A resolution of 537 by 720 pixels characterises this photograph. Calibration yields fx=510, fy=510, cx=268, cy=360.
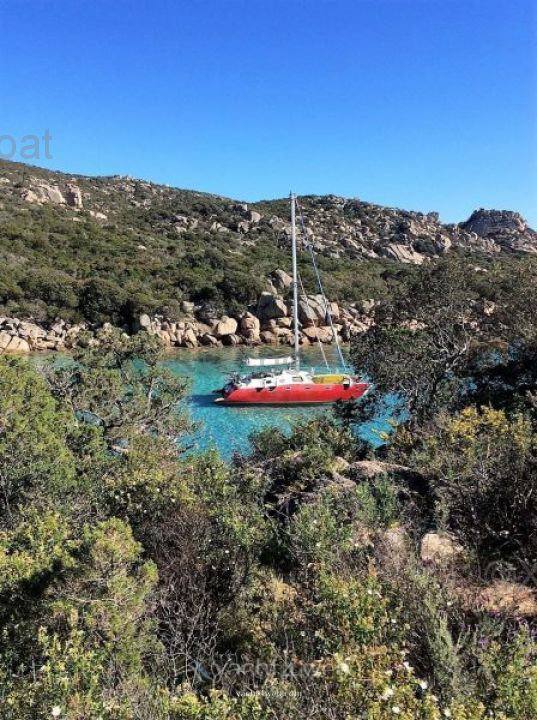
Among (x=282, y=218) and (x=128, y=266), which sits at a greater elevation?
(x=282, y=218)

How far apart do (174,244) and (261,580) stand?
47.4 metres

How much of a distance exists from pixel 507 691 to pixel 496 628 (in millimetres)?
1409

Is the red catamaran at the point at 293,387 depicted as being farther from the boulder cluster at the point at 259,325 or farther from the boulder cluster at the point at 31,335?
the boulder cluster at the point at 259,325

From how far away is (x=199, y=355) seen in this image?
3244 cm

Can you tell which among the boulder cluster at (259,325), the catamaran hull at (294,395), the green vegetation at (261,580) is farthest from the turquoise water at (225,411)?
the green vegetation at (261,580)

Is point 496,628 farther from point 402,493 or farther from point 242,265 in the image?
point 242,265

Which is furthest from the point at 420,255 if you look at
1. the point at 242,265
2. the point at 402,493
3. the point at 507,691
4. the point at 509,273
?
the point at 507,691

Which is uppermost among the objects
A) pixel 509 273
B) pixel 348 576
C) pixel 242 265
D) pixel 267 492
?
pixel 242 265

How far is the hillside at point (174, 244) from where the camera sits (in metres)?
36.2

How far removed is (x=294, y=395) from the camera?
21125 mm

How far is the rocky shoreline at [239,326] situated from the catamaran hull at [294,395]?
39.6 feet

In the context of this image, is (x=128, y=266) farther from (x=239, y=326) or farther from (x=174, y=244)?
(x=239, y=326)

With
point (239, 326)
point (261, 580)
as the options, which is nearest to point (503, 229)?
point (239, 326)

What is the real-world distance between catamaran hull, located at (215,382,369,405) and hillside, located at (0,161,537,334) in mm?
6486
